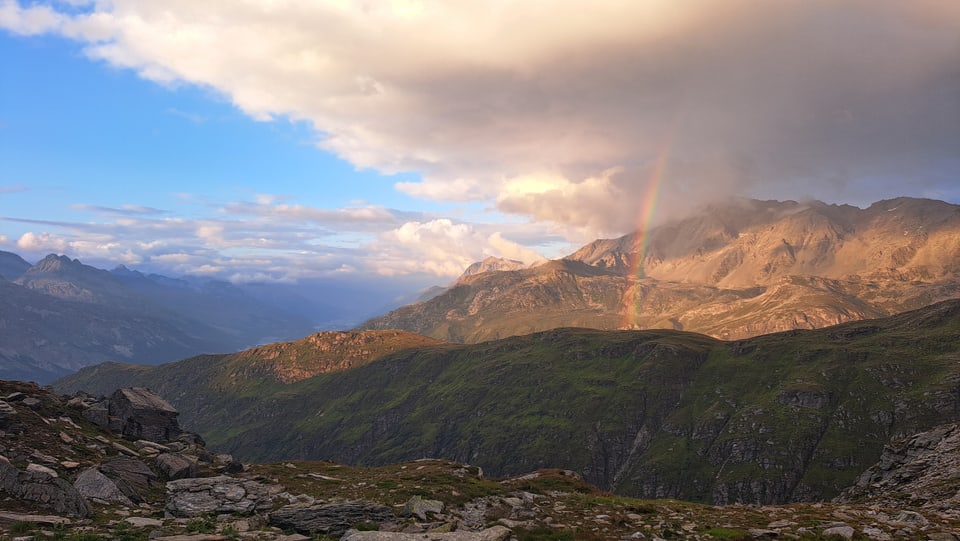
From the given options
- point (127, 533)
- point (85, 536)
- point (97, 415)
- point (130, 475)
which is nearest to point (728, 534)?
point (127, 533)

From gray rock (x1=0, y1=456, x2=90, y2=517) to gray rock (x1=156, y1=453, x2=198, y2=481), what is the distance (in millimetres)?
12598

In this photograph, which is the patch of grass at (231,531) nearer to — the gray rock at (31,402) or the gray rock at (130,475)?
the gray rock at (130,475)

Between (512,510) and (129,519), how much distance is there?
24207 mm

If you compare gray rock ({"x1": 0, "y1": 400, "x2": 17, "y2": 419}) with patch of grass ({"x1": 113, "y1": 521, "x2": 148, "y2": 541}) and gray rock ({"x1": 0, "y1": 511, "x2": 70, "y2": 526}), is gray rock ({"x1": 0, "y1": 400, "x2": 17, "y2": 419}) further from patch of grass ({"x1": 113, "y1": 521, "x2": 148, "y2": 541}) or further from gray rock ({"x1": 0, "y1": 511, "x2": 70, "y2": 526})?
patch of grass ({"x1": 113, "y1": 521, "x2": 148, "y2": 541})

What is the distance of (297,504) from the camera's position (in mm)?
37156

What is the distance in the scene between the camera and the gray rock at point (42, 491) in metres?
29.7

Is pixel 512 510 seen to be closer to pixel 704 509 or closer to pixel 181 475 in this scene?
pixel 704 509

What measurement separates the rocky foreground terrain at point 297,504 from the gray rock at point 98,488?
0.12 metres

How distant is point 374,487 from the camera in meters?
47.2

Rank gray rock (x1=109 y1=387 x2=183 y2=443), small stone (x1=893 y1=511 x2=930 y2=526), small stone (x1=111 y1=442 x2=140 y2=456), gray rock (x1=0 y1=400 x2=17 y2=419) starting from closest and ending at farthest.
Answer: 1. small stone (x1=893 y1=511 x2=930 y2=526)
2. gray rock (x1=0 y1=400 x2=17 y2=419)
3. small stone (x1=111 y1=442 x2=140 y2=456)
4. gray rock (x1=109 y1=387 x2=183 y2=443)

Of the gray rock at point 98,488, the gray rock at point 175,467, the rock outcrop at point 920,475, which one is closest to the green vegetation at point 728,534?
the rock outcrop at point 920,475

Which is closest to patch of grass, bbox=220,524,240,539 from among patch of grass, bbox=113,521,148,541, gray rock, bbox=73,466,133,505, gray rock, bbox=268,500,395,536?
gray rock, bbox=268,500,395,536

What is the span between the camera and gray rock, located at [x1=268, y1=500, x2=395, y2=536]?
30453 millimetres

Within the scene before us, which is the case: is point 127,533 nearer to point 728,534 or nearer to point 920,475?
point 728,534
